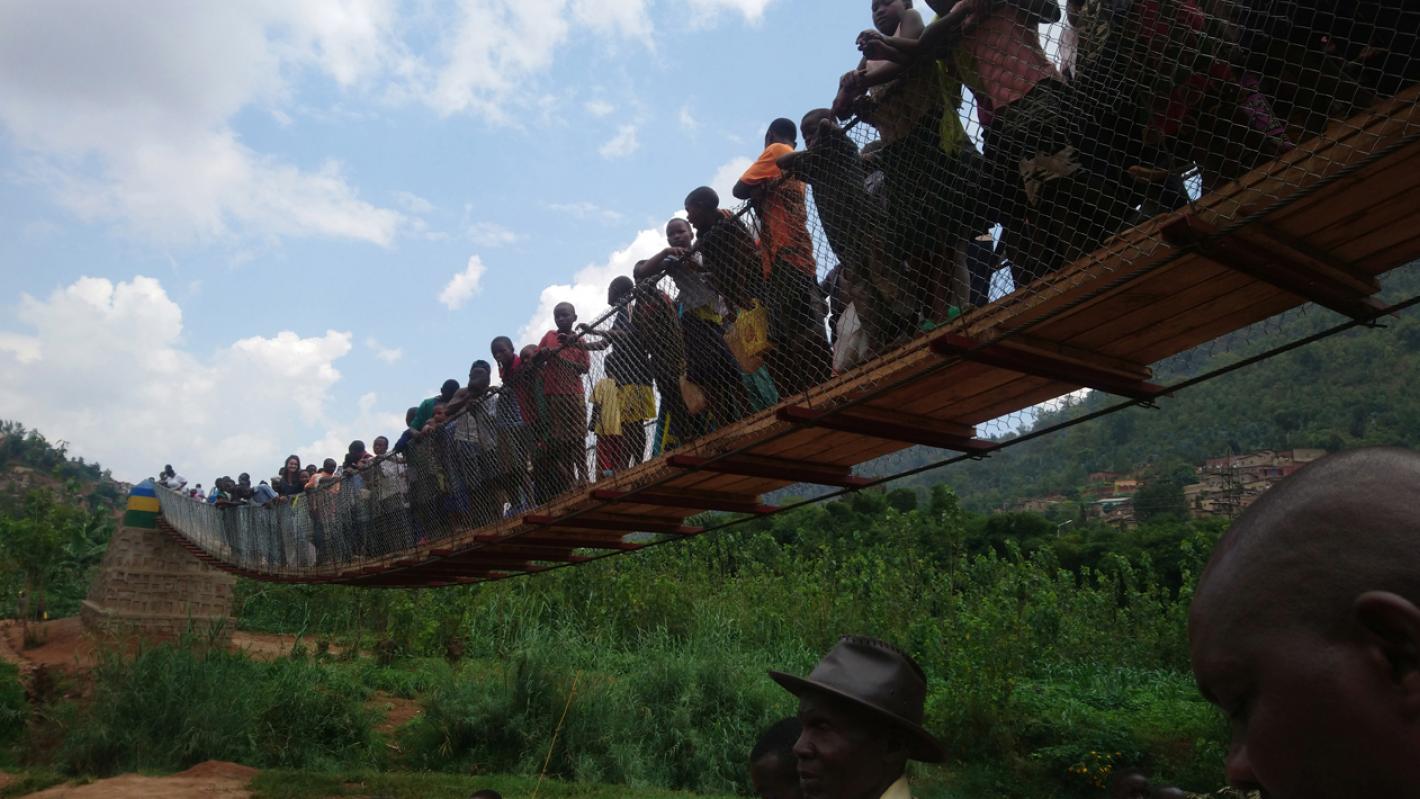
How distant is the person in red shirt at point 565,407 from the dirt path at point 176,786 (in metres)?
5.00

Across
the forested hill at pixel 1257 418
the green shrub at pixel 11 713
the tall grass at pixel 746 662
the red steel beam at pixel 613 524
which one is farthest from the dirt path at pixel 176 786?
the forested hill at pixel 1257 418

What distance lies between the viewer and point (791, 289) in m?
3.84

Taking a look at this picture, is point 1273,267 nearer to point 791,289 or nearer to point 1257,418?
point 791,289

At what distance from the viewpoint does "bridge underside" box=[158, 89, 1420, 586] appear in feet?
7.59

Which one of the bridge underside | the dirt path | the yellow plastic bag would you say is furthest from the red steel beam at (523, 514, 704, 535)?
the dirt path

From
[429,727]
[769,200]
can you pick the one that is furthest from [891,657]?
[429,727]

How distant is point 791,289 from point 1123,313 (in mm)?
1282

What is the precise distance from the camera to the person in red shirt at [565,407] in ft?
17.1

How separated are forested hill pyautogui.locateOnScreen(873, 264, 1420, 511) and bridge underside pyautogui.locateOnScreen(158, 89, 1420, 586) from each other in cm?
3121

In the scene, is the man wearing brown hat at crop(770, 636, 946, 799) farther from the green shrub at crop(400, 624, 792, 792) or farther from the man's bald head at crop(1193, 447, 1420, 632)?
the green shrub at crop(400, 624, 792, 792)

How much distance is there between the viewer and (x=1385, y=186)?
228 cm

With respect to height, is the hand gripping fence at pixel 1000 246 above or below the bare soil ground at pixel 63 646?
above

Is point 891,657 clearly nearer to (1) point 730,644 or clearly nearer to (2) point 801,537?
(1) point 730,644

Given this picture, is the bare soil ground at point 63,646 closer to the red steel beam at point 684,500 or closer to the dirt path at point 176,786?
the dirt path at point 176,786
